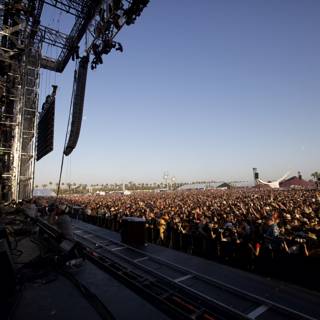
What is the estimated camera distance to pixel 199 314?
3.46 meters

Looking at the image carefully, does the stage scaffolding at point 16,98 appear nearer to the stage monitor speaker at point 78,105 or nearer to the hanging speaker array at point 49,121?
the hanging speaker array at point 49,121

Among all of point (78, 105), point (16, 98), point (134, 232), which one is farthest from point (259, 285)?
point (16, 98)

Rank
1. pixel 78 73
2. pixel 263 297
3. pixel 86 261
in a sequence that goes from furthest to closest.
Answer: pixel 78 73, pixel 86 261, pixel 263 297

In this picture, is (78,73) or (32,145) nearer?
(78,73)

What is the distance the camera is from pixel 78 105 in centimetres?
906

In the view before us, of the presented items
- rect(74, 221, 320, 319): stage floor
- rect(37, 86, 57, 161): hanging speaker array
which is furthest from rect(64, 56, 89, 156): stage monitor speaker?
rect(74, 221, 320, 319): stage floor

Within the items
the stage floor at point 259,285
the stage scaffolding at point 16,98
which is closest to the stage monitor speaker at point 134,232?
the stage floor at point 259,285

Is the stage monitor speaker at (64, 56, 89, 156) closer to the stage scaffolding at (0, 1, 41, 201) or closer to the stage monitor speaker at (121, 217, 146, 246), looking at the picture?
the stage scaffolding at (0, 1, 41, 201)

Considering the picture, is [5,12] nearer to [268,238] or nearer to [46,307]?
[46,307]

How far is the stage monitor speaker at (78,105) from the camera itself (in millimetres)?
8961

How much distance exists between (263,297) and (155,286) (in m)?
1.92

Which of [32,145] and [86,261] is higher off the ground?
[32,145]

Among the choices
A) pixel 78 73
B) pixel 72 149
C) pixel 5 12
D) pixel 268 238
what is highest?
pixel 5 12

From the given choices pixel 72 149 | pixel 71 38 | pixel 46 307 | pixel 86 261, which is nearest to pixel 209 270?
pixel 86 261
